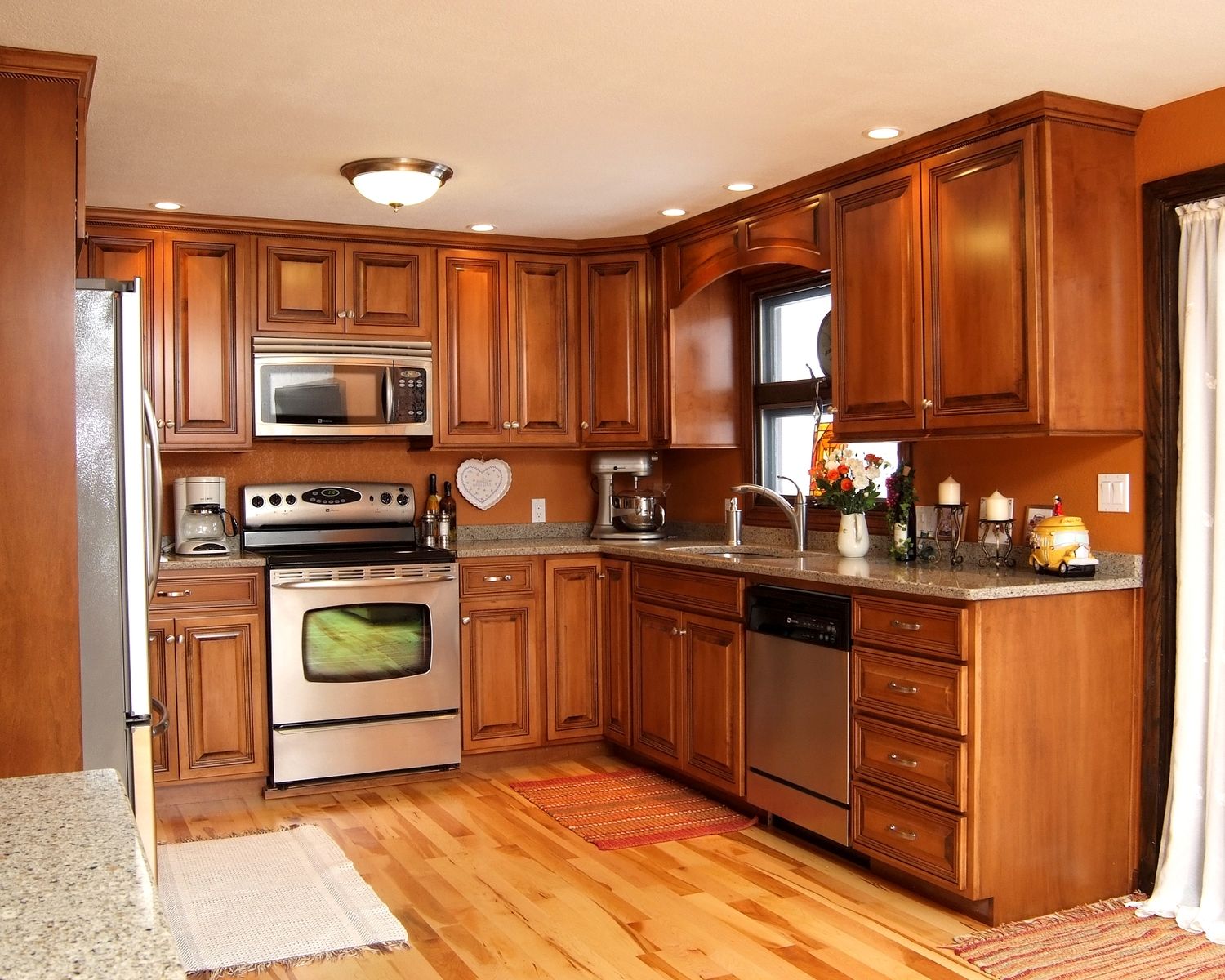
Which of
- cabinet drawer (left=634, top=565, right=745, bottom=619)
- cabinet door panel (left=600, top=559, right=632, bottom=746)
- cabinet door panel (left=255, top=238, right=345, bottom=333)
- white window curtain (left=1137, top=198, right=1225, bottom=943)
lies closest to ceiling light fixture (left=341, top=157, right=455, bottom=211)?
cabinet door panel (left=255, top=238, right=345, bottom=333)

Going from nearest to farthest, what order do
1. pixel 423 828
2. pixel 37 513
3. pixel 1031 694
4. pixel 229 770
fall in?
pixel 37 513, pixel 1031 694, pixel 423 828, pixel 229 770

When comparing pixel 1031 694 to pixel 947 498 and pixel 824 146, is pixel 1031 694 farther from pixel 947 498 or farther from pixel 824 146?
pixel 824 146

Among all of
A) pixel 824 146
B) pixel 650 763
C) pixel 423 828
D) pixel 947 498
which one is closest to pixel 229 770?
pixel 423 828

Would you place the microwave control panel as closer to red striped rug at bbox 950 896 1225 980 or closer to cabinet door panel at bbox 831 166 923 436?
cabinet door panel at bbox 831 166 923 436

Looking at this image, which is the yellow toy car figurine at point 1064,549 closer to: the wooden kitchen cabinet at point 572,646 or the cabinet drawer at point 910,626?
the cabinet drawer at point 910,626

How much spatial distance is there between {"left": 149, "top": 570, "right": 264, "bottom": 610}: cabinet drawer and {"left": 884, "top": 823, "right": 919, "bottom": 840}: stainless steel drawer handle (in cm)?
249

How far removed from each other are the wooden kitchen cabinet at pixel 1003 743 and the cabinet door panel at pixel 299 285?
102 inches

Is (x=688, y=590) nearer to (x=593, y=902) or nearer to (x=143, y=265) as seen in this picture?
(x=593, y=902)

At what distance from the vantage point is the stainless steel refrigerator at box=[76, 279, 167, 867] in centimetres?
281

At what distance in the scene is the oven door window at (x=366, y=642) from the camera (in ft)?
15.0

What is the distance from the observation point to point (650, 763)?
4883mm

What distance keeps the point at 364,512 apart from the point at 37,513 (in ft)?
7.55

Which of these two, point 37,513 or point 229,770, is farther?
point 229,770

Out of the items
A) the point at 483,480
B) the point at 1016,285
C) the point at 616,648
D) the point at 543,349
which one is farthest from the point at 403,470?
the point at 1016,285
